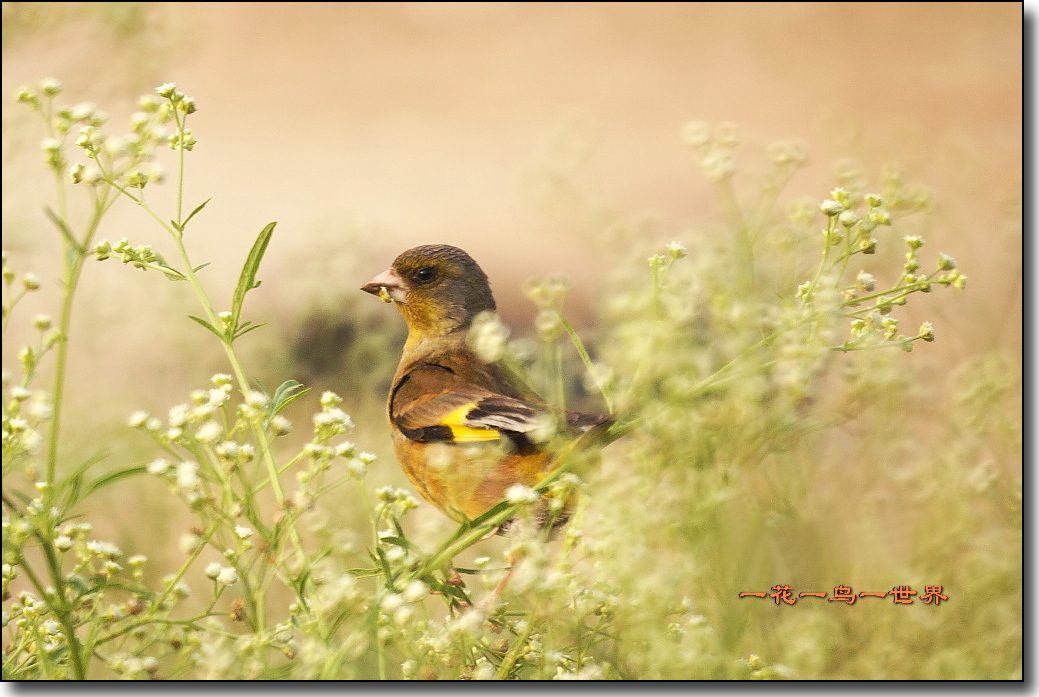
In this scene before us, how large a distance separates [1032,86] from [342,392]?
1757mm

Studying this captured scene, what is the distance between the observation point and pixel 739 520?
1299mm

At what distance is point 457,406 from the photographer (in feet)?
5.78

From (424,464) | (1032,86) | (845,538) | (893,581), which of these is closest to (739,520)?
(845,538)

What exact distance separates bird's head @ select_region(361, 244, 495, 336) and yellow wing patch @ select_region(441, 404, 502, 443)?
0.29 meters

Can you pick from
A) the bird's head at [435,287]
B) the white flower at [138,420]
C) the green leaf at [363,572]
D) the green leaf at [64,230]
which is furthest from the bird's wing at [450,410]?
the green leaf at [64,230]

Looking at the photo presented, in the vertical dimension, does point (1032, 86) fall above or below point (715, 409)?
above

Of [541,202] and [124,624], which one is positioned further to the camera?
[541,202]

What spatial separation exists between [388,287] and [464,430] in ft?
1.43

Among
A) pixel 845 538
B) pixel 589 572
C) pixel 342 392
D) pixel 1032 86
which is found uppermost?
pixel 1032 86

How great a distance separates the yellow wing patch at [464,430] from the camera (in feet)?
5.42

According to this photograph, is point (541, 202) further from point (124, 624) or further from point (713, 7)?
point (124, 624)

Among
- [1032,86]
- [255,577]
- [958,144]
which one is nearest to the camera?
[255,577]

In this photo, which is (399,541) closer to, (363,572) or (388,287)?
(363,572)

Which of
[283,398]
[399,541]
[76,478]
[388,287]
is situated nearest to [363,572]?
[399,541]
